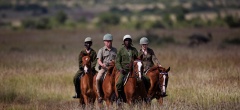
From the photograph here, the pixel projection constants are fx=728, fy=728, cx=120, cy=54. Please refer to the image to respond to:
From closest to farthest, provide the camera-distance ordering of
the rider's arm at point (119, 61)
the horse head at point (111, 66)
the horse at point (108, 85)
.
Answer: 1. the rider's arm at point (119, 61)
2. the horse at point (108, 85)
3. the horse head at point (111, 66)

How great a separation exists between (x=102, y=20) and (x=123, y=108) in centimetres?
8403

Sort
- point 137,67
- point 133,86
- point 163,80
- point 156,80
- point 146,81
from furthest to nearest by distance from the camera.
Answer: point 156,80 < point 163,80 < point 146,81 < point 133,86 < point 137,67

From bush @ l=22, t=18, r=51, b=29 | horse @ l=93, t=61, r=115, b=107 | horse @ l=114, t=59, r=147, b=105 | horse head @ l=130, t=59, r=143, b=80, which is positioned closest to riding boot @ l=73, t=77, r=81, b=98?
horse @ l=93, t=61, r=115, b=107

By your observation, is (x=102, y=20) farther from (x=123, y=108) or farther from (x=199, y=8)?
(x=123, y=108)

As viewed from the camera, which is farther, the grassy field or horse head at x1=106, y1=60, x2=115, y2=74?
the grassy field

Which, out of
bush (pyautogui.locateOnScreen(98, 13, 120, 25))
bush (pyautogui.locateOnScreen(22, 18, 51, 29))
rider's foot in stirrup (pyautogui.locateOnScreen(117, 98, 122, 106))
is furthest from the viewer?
bush (pyautogui.locateOnScreen(98, 13, 120, 25))

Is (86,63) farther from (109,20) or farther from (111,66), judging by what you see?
(109,20)

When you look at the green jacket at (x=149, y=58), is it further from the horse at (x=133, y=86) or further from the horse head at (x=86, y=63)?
the horse at (x=133, y=86)

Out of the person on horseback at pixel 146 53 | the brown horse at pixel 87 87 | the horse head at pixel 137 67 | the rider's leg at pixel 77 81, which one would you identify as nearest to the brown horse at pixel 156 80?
the person on horseback at pixel 146 53

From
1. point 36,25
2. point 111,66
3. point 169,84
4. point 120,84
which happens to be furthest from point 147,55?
point 36,25

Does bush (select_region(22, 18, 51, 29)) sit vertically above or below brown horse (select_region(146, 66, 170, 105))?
above

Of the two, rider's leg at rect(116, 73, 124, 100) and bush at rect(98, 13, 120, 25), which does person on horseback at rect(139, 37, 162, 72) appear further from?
bush at rect(98, 13, 120, 25)

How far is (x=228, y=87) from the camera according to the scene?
803 inches

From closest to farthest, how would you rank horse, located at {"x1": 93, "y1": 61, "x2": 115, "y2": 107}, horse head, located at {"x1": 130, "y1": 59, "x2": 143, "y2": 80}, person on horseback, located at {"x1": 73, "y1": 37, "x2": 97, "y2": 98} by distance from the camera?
horse head, located at {"x1": 130, "y1": 59, "x2": 143, "y2": 80}
horse, located at {"x1": 93, "y1": 61, "x2": 115, "y2": 107}
person on horseback, located at {"x1": 73, "y1": 37, "x2": 97, "y2": 98}
